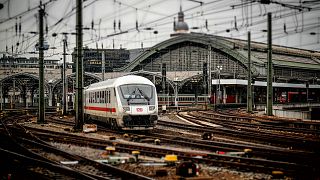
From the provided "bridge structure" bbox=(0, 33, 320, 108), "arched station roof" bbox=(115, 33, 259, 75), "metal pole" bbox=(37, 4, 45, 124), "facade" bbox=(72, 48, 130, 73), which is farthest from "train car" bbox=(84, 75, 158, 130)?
"facade" bbox=(72, 48, 130, 73)

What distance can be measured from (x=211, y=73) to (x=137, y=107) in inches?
2036

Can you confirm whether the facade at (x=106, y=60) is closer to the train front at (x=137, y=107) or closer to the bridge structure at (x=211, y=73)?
the bridge structure at (x=211, y=73)

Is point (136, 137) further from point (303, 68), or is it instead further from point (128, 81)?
point (303, 68)

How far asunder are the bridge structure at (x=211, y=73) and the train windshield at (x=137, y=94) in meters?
40.9

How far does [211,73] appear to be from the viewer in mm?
71875

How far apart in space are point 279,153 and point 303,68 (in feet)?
289

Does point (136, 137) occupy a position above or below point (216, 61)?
below

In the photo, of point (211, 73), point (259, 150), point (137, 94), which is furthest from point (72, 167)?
point (211, 73)

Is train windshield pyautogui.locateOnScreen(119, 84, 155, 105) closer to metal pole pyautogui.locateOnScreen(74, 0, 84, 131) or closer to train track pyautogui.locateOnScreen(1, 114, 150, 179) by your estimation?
metal pole pyautogui.locateOnScreen(74, 0, 84, 131)

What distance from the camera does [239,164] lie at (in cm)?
1135

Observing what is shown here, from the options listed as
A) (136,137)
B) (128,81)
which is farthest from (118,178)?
(128,81)

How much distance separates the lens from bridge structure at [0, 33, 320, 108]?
66.8m

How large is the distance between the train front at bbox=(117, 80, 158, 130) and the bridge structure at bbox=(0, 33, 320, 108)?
4111cm

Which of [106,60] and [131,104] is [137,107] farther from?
[106,60]
